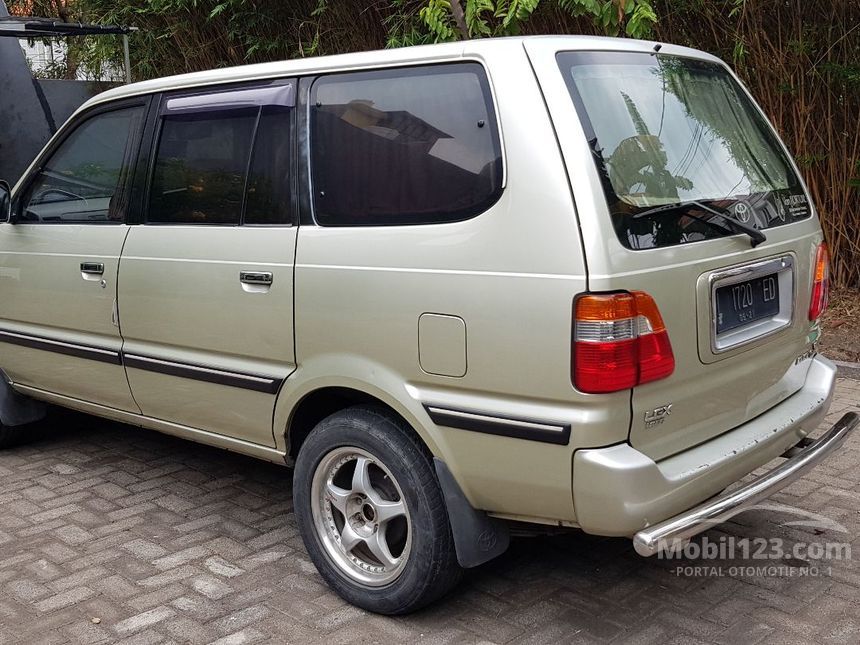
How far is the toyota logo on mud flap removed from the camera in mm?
3004

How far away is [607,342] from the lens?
254 centimetres

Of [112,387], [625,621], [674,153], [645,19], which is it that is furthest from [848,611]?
[645,19]

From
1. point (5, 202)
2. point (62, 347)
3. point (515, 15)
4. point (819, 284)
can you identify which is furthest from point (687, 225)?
point (5, 202)

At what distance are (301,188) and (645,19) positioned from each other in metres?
2.91

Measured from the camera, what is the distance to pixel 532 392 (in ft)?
8.70

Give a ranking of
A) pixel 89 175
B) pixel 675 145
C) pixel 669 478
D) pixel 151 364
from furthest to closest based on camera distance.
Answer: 1. pixel 89 175
2. pixel 151 364
3. pixel 675 145
4. pixel 669 478

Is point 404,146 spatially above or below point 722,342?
above

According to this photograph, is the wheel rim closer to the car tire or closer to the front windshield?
the car tire

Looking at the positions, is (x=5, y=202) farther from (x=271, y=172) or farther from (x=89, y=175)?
(x=271, y=172)

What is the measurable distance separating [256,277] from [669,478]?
162 centimetres

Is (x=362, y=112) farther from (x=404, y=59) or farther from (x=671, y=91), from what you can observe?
(x=671, y=91)

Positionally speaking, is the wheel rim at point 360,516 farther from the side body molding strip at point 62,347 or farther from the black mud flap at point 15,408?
the black mud flap at point 15,408

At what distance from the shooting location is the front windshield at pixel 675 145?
2.71m

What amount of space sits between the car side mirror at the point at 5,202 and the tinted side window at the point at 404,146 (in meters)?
2.05
